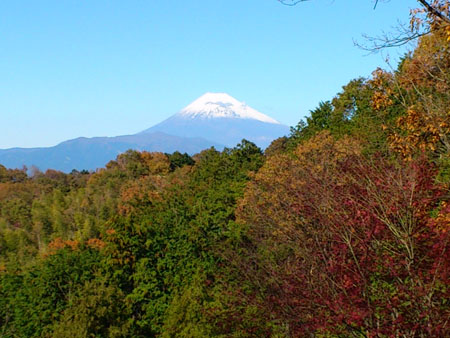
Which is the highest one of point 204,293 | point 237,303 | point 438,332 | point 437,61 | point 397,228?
point 437,61

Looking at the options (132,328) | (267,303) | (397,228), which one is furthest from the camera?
(132,328)

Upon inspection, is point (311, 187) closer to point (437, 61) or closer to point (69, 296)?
point (437, 61)

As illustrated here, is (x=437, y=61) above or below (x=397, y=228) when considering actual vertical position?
above

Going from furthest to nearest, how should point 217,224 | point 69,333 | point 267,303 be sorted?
1. point 217,224
2. point 69,333
3. point 267,303

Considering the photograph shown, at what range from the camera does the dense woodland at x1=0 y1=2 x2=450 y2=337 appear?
7.53 m

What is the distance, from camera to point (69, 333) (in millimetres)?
17422

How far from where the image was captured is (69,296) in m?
23.6

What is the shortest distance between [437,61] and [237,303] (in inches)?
315

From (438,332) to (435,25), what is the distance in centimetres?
430

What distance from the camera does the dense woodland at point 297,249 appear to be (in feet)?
24.7

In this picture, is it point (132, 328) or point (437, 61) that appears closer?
point (437, 61)

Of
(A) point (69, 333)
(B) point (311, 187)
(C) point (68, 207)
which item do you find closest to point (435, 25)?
(B) point (311, 187)

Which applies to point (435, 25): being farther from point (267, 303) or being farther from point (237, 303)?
point (237, 303)

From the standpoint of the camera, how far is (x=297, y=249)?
37.2 ft
